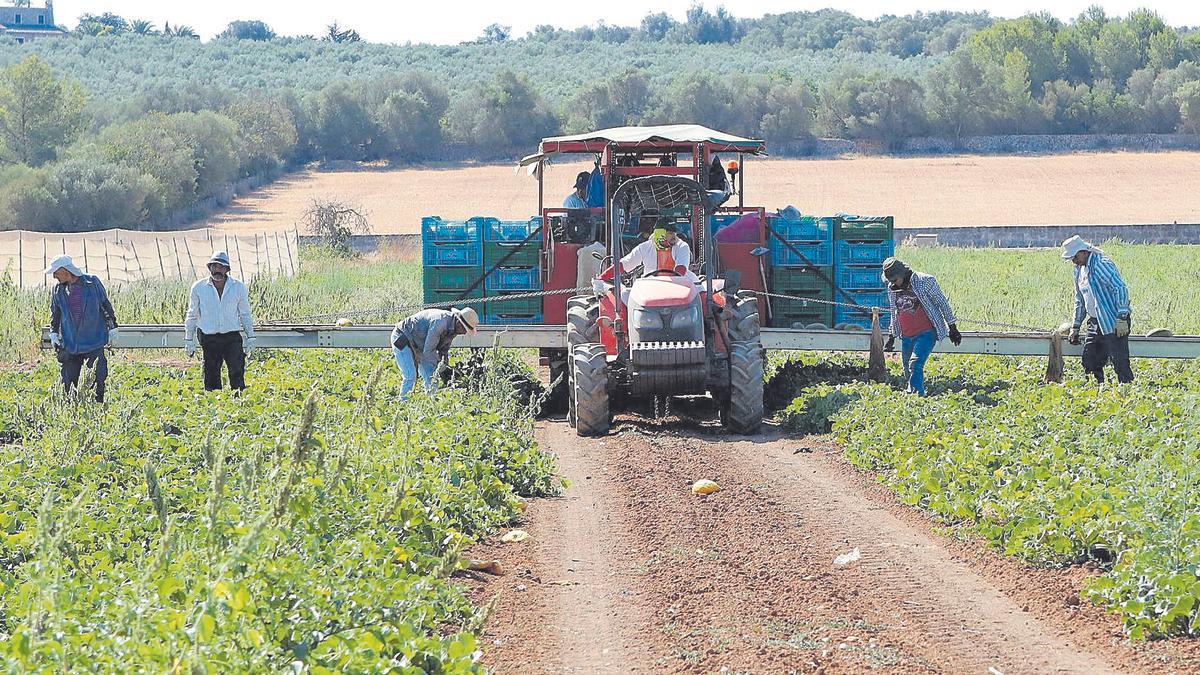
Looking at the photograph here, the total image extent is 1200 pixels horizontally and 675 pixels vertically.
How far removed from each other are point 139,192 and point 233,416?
4685 cm

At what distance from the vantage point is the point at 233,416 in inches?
433

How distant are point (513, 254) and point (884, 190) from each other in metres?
47.7

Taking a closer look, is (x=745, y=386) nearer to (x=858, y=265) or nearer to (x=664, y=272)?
(x=664, y=272)

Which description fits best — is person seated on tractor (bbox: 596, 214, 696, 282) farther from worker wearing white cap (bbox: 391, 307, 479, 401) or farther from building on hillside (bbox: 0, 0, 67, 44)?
building on hillside (bbox: 0, 0, 67, 44)

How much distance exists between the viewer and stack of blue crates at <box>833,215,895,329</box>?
1733 centimetres

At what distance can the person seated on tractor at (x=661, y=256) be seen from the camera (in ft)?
44.1

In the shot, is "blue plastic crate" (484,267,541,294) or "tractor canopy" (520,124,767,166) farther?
"blue plastic crate" (484,267,541,294)

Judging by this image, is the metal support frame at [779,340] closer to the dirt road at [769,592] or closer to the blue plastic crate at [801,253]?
the blue plastic crate at [801,253]

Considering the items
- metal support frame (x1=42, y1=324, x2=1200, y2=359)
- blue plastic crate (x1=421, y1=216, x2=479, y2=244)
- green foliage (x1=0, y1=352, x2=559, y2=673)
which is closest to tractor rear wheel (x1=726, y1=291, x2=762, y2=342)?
metal support frame (x1=42, y1=324, x2=1200, y2=359)

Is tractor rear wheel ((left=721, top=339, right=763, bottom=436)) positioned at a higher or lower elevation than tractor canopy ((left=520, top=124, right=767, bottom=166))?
lower

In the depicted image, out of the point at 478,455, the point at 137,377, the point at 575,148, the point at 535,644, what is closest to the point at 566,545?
the point at 478,455

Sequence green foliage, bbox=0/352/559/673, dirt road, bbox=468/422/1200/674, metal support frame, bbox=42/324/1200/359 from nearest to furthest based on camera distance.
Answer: green foliage, bbox=0/352/559/673 → dirt road, bbox=468/422/1200/674 → metal support frame, bbox=42/324/1200/359

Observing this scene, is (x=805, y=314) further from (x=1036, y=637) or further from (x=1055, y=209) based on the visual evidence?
(x=1055, y=209)

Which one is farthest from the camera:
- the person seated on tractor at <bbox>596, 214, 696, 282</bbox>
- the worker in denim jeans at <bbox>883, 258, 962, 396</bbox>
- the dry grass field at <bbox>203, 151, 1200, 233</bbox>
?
the dry grass field at <bbox>203, 151, 1200, 233</bbox>
